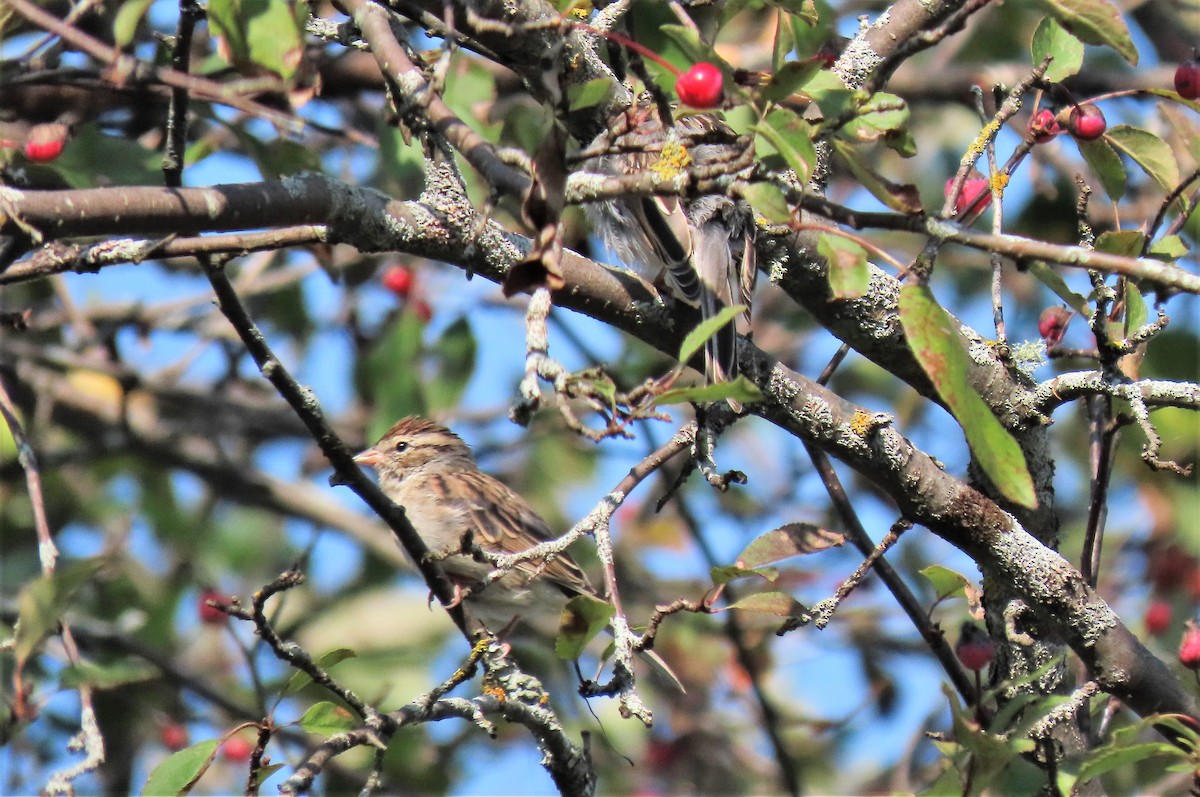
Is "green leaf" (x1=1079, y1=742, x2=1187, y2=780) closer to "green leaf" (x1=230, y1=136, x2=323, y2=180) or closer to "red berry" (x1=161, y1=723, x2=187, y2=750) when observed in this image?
"green leaf" (x1=230, y1=136, x2=323, y2=180)

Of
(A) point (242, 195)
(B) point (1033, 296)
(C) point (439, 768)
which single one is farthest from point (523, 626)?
(A) point (242, 195)

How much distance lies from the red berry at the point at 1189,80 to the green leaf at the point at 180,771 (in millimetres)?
2202

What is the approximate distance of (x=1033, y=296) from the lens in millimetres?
6770

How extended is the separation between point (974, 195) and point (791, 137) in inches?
52.7

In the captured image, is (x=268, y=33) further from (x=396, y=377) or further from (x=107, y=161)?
(x=396, y=377)

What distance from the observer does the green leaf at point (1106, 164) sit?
2.68m

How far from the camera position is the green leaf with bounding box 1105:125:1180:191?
2658 mm

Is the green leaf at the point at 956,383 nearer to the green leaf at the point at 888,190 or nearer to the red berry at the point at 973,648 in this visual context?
the green leaf at the point at 888,190

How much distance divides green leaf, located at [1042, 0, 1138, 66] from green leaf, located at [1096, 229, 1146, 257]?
1.54ft

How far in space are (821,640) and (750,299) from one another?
2556 mm

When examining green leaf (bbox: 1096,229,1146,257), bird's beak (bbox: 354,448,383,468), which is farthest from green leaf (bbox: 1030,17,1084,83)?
bird's beak (bbox: 354,448,383,468)

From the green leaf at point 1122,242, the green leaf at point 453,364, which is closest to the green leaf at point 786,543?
the green leaf at point 1122,242

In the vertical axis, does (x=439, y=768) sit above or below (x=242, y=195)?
above

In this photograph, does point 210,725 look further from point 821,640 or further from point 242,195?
point 242,195
